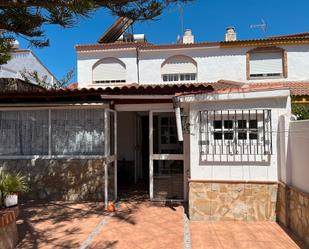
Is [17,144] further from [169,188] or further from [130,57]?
[130,57]

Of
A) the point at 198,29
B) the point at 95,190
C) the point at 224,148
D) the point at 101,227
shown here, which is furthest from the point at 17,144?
the point at 198,29

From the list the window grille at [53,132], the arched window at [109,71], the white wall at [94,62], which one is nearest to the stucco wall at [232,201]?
the window grille at [53,132]

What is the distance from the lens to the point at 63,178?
35.6 ft

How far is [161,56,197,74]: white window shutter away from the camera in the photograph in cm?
2253

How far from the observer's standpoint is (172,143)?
1053 cm

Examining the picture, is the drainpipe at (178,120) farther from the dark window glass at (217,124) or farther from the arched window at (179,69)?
the arched window at (179,69)

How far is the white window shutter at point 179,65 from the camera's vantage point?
73.9 feet

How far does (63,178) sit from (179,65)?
14207 millimetres

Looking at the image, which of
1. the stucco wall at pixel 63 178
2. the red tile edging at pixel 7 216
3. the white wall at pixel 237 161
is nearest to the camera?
the red tile edging at pixel 7 216

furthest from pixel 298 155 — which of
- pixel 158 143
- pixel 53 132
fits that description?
pixel 53 132

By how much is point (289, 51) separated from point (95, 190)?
56.3 ft

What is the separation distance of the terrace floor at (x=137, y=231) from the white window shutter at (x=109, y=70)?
1477cm

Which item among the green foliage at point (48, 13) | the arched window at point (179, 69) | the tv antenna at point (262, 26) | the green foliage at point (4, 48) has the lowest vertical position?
the green foliage at point (4, 48)

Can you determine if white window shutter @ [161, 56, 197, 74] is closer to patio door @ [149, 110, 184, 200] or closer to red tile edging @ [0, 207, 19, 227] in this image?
patio door @ [149, 110, 184, 200]
